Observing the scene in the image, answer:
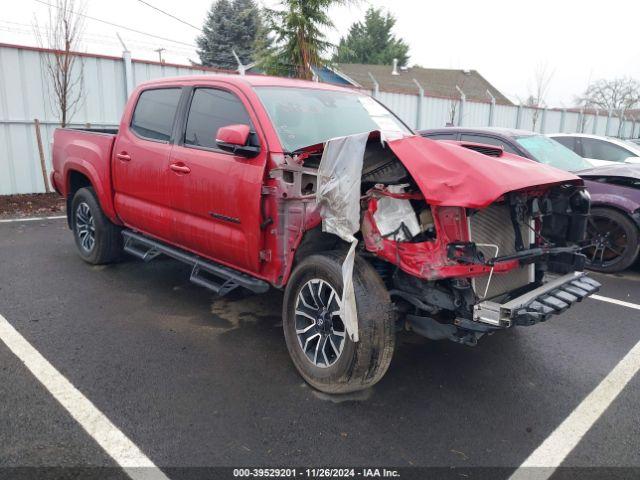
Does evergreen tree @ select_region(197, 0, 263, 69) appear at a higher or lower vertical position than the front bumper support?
higher

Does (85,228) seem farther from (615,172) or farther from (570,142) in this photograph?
(570,142)

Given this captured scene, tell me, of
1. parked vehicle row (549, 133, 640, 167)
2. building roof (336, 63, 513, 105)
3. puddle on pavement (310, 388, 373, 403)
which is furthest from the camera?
building roof (336, 63, 513, 105)

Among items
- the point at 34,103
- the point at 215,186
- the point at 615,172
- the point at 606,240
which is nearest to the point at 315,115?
the point at 215,186

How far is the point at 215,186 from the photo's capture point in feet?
12.6

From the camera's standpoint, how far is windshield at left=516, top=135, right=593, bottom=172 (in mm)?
6512

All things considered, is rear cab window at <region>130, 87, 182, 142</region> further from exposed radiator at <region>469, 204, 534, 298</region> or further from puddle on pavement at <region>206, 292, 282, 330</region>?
exposed radiator at <region>469, 204, 534, 298</region>

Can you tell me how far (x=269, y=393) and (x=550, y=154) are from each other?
529 centimetres

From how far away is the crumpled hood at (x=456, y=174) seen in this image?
8.72 ft

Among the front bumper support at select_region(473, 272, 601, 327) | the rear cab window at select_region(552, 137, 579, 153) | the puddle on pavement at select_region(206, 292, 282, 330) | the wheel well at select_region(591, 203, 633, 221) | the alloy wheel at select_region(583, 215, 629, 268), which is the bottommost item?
the puddle on pavement at select_region(206, 292, 282, 330)

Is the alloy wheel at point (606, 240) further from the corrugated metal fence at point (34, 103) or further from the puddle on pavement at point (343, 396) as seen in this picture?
the corrugated metal fence at point (34, 103)

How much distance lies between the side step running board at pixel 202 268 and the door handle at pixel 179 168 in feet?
2.49

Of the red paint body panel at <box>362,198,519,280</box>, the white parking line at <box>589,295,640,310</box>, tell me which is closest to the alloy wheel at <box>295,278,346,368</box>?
the red paint body panel at <box>362,198,519,280</box>

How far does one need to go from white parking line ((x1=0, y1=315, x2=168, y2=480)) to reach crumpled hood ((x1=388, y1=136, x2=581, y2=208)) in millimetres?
2008

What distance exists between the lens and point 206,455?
2627 millimetres
